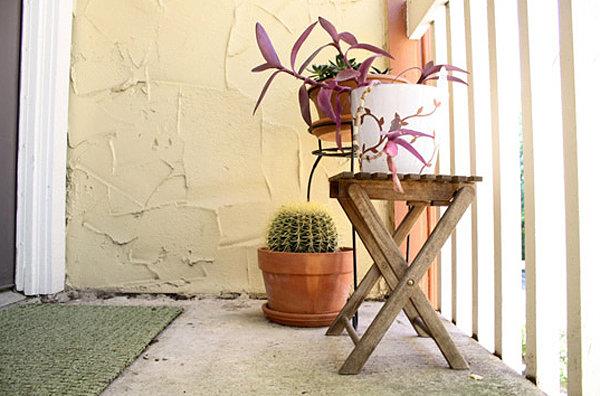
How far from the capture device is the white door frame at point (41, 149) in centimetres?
163

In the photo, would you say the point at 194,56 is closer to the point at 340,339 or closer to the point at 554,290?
the point at 340,339

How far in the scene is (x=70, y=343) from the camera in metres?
1.11

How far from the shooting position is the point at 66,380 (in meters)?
0.87

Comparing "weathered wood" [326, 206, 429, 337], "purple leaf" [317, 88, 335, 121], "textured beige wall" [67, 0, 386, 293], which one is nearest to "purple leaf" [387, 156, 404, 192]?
"purple leaf" [317, 88, 335, 121]

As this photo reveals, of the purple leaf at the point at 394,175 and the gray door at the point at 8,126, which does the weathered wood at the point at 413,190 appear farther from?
the gray door at the point at 8,126

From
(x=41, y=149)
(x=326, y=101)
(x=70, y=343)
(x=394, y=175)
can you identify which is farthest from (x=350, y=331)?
(x=41, y=149)

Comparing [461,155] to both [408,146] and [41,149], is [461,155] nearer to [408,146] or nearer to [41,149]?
[408,146]

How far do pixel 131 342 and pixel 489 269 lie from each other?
950 mm

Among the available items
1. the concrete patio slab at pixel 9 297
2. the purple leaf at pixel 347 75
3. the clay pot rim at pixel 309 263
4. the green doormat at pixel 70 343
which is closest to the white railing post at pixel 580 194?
the purple leaf at pixel 347 75

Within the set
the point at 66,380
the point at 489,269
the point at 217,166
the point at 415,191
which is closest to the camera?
the point at 66,380

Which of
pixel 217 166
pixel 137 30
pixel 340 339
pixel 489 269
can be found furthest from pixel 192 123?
pixel 489 269

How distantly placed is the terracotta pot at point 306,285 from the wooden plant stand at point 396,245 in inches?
13.1

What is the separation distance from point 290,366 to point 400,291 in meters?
0.29

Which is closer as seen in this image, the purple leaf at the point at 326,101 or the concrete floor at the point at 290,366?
the concrete floor at the point at 290,366
